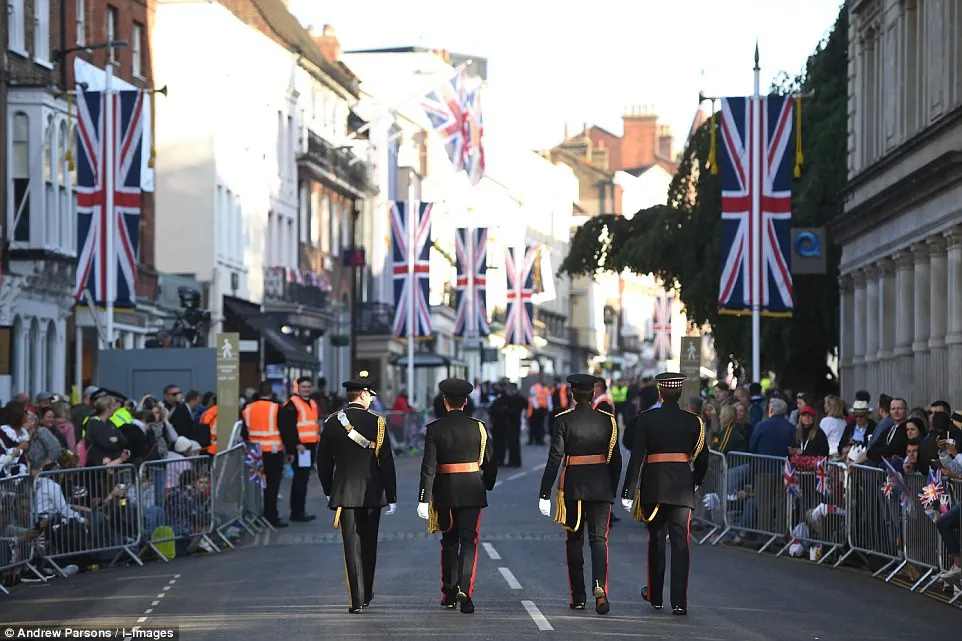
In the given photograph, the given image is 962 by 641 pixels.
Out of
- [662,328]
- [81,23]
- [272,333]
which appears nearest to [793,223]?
[81,23]

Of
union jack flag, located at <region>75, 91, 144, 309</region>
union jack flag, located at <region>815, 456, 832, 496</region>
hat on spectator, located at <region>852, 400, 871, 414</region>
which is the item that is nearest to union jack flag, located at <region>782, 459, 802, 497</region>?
union jack flag, located at <region>815, 456, 832, 496</region>

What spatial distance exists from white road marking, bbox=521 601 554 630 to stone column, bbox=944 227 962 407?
1578 cm

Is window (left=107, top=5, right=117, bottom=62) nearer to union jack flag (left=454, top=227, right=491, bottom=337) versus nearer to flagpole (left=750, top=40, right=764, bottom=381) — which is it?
union jack flag (left=454, top=227, right=491, bottom=337)

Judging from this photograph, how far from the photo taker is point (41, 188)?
40406 mm

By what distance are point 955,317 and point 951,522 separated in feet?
45.8

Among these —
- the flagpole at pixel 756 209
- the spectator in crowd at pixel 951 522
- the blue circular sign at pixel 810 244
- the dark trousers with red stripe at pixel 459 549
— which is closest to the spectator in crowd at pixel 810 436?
the spectator in crowd at pixel 951 522

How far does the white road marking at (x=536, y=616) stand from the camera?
1511 centimetres

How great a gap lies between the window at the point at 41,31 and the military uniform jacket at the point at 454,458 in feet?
87.3

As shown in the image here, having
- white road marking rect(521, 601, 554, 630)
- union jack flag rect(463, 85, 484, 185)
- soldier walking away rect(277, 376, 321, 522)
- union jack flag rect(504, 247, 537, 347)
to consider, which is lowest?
white road marking rect(521, 601, 554, 630)

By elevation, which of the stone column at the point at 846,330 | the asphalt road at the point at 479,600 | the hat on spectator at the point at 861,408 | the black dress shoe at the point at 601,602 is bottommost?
the asphalt road at the point at 479,600

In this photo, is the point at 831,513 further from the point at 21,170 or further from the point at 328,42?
the point at 328,42

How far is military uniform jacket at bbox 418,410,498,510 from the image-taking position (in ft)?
53.6

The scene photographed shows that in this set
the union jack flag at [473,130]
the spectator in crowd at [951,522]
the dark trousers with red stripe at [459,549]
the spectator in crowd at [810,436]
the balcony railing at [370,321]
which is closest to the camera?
the dark trousers with red stripe at [459,549]

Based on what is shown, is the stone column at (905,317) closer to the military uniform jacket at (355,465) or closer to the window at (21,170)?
the window at (21,170)
